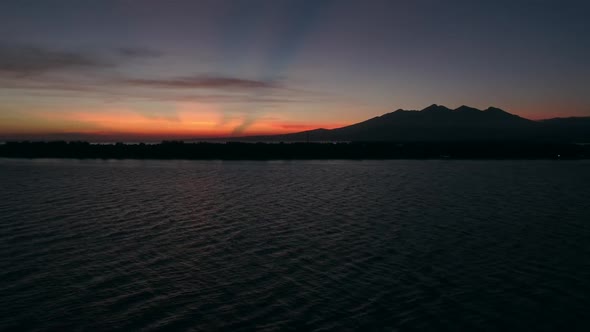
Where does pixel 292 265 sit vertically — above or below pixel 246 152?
below

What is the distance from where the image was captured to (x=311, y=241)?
2214 cm

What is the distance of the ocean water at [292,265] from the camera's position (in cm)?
1278

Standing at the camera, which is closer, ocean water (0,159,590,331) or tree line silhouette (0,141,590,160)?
ocean water (0,159,590,331)

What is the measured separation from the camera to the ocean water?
41.9 ft

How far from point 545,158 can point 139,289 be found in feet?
405

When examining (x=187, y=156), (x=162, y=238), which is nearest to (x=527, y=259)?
(x=162, y=238)

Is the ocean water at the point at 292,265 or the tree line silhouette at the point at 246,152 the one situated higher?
the tree line silhouette at the point at 246,152

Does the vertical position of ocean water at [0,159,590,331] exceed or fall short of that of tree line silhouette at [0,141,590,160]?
it falls short

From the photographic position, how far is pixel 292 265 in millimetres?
17906

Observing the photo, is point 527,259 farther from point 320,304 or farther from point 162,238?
point 162,238

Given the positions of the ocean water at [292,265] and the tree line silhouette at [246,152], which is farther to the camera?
the tree line silhouette at [246,152]

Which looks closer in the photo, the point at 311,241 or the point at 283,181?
the point at 311,241

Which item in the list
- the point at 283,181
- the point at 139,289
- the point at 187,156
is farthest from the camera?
the point at 187,156

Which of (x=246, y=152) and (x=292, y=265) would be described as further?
(x=246, y=152)
